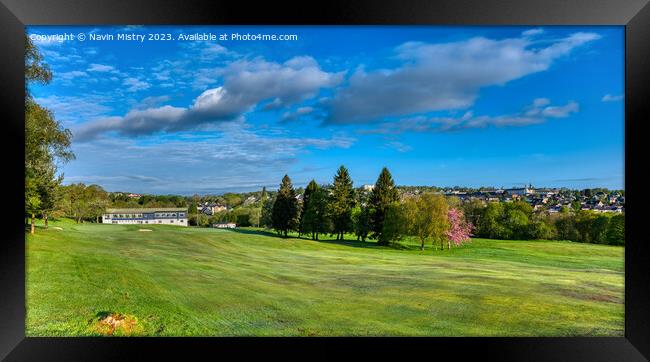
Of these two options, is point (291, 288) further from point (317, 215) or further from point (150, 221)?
point (150, 221)

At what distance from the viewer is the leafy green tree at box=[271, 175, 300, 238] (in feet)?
15.3

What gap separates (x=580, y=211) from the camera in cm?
449

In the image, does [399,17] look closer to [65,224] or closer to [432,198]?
[432,198]

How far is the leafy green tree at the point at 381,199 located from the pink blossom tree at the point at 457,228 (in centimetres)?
98

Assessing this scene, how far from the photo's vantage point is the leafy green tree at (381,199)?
15.1ft

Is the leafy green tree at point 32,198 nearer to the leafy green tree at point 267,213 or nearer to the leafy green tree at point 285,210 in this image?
the leafy green tree at point 267,213

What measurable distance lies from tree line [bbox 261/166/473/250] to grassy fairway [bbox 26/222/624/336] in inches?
15.0

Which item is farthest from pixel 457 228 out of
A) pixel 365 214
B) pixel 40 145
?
pixel 40 145

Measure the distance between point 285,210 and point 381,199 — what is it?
1512mm

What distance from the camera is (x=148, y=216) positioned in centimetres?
457

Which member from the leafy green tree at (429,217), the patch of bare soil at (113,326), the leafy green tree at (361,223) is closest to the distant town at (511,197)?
the leafy green tree at (429,217)

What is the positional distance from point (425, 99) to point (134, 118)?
4102 mm

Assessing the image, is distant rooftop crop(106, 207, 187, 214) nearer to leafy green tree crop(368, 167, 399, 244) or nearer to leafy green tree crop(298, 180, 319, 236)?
leafy green tree crop(298, 180, 319, 236)

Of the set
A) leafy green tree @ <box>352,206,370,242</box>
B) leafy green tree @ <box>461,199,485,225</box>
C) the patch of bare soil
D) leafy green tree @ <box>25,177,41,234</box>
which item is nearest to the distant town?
leafy green tree @ <box>461,199,485,225</box>
